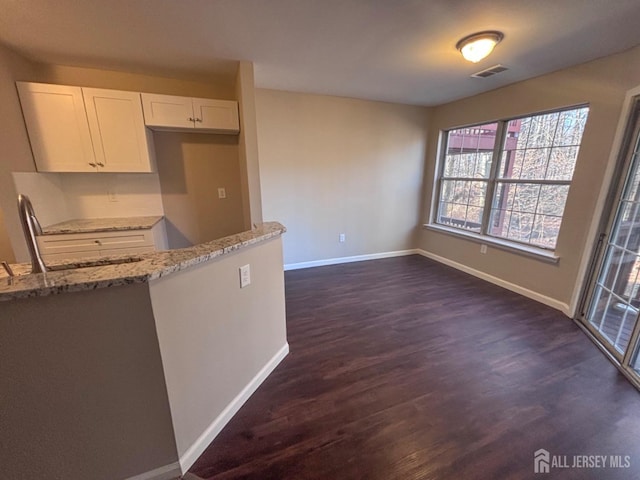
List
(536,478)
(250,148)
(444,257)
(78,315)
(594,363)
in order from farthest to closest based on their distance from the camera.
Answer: (444,257), (250,148), (594,363), (536,478), (78,315)

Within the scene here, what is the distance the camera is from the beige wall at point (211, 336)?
119 centimetres

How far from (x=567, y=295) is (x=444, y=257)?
1.69 metres

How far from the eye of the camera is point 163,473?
4.10 ft

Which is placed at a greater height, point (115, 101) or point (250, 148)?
point (115, 101)

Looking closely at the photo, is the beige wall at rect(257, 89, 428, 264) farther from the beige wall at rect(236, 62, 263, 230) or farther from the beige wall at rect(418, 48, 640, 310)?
the beige wall at rect(418, 48, 640, 310)

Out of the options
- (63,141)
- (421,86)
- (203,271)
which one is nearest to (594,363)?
(203,271)

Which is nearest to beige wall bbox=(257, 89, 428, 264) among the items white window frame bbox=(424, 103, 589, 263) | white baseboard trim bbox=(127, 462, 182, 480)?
white window frame bbox=(424, 103, 589, 263)

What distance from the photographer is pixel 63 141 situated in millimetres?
2521

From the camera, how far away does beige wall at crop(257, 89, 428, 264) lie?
3615mm

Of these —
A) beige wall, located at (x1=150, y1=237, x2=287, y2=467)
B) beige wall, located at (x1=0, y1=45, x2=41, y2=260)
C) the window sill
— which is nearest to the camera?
beige wall, located at (x1=150, y1=237, x2=287, y2=467)

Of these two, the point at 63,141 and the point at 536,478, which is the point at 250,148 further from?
the point at 536,478

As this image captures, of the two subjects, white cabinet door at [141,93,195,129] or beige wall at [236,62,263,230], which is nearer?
beige wall at [236,62,263,230]

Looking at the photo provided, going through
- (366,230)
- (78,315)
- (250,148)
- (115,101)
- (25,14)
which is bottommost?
(366,230)

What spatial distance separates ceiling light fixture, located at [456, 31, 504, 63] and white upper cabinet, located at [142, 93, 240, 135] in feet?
7.37
